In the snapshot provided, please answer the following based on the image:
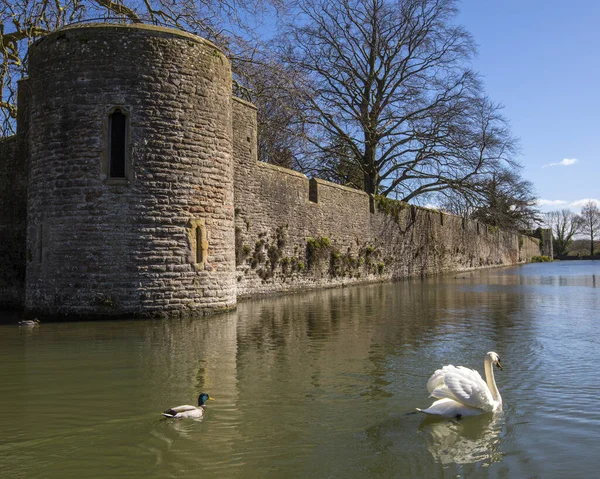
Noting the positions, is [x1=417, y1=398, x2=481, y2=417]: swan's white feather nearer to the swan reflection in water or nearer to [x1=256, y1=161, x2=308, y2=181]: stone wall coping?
the swan reflection in water

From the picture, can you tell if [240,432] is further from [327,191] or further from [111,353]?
[327,191]

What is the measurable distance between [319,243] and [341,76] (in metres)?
11.4

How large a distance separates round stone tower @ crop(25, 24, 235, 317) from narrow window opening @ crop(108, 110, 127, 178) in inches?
0.7

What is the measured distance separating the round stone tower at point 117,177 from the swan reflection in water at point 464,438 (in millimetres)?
7077

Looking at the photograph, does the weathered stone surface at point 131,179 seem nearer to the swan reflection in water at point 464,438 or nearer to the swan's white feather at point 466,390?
the swan's white feather at point 466,390

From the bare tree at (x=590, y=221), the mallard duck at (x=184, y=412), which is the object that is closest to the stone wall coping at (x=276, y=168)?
the mallard duck at (x=184, y=412)

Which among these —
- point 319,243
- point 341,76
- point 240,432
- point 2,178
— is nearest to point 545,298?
point 319,243

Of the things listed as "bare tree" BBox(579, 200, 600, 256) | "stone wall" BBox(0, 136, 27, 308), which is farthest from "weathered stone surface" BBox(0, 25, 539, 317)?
"bare tree" BBox(579, 200, 600, 256)

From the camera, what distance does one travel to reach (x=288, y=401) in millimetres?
5164

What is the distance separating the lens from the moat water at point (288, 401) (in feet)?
12.3

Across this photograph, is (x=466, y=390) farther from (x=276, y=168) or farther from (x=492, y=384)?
(x=276, y=168)

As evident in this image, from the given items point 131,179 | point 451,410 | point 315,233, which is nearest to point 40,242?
point 131,179

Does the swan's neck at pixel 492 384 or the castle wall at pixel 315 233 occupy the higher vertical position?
the castle wall at pixel 315 233

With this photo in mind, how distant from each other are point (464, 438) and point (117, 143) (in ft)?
28.1
